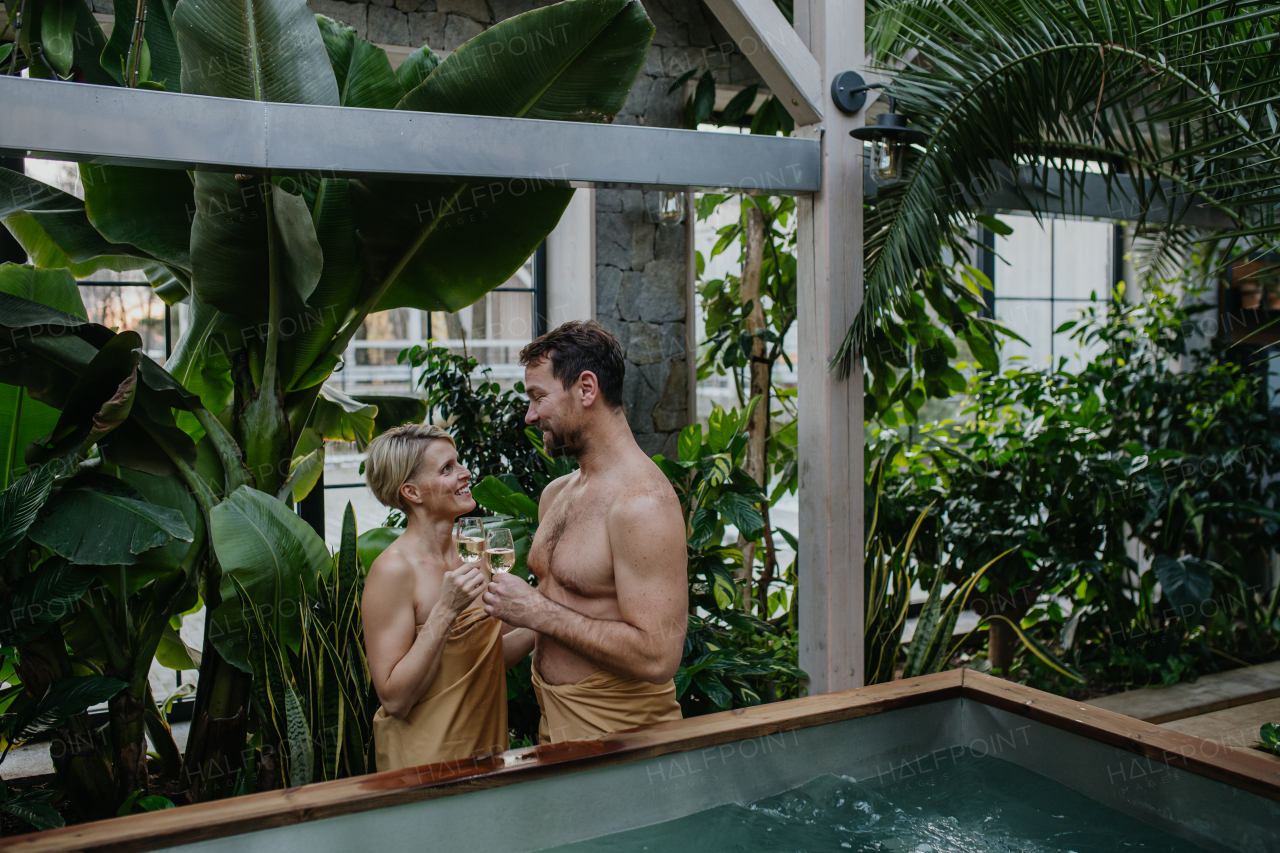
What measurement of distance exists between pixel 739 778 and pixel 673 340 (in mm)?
2892

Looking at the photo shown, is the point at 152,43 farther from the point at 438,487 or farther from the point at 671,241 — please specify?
the point at 671,241

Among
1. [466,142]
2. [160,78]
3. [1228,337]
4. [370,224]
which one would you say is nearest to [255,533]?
[370,224]

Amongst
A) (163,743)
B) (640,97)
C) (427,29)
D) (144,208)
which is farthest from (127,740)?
(640,97)

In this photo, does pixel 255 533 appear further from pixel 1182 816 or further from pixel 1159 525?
pixel 1159 525

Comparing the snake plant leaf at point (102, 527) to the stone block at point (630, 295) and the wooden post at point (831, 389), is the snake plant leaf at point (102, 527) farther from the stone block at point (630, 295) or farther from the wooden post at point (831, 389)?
the stone block at point (630, 295)

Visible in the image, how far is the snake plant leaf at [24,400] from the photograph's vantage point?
2.90 m

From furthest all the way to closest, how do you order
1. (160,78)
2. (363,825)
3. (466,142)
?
1. (160,78)
2. (466,142)
3. (363,825)

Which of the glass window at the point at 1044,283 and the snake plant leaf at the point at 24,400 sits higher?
the glass window at the point at 1044,283

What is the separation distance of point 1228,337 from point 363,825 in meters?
6.02

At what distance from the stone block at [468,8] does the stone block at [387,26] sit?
18 centimetres

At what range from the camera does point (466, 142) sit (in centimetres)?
245

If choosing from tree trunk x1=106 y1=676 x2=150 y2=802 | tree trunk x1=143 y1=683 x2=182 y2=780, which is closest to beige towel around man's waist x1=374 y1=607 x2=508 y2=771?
tree trunk x1=106 y1=676 x2=150 y2=802

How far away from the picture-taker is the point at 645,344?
4.74 meters

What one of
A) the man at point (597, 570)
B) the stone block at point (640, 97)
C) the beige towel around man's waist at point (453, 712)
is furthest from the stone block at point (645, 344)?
the beige towel around man's waist at point (453, 712)
